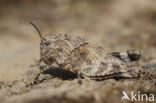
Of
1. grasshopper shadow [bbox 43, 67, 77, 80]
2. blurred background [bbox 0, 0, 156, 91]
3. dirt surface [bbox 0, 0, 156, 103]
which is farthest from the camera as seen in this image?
blurred background [bbox 0, 0, 156, 91]

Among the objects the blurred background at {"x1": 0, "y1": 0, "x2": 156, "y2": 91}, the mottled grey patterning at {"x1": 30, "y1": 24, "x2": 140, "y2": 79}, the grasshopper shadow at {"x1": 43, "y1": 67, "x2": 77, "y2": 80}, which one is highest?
the blurred background at {"x1": 0, "y1": 0, "x2": 156, "y2": 91}

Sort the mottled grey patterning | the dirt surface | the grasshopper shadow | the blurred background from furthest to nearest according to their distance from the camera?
the blurred background < the grasshopper shadow < the mottled grey patterning < the dirt surface

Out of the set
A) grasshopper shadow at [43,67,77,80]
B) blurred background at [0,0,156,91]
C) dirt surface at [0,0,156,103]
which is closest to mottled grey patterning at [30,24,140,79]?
dirt surface at [0,0,156,103]

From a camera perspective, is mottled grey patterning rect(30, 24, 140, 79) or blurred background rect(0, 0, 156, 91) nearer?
mottled grey patterning rect(30, 24, 140, 79)

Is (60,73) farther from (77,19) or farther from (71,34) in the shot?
(77,19)

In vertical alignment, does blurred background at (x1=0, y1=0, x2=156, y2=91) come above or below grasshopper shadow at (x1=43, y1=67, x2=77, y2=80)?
above

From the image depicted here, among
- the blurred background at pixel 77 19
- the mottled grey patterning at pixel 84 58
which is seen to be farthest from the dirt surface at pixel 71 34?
the mottled grey patterning at pixel 84 58

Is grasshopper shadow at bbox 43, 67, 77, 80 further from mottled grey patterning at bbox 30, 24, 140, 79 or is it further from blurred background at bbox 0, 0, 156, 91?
blurred background at bbox 0, 0, 156, 91

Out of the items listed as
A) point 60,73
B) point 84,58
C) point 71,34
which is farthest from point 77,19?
point 84,58
